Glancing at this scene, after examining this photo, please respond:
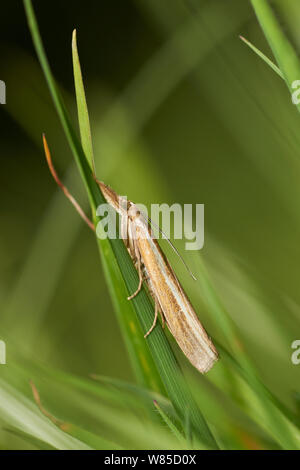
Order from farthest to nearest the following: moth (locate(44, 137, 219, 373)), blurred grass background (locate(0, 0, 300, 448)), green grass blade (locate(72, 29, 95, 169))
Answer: blurred grass background (locate(0, 0, 300, 448)) < moth (locate(44, 137, 219, 373)) < green grass blade (locate(72, 29, 95, 169))

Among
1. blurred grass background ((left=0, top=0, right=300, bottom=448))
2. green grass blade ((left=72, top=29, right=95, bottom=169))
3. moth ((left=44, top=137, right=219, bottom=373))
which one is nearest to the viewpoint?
green grass blade ((left=72, top=29, right=95, bottom=169))

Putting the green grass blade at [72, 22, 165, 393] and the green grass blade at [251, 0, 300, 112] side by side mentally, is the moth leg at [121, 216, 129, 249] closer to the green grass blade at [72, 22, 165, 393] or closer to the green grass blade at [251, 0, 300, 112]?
the green grass blade at [72, 22, 165, 393]

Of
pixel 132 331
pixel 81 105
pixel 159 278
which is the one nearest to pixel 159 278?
pixel 159 278

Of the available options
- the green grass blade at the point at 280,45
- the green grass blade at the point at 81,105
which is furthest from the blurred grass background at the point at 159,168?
the green grass blade at the point at 81,105

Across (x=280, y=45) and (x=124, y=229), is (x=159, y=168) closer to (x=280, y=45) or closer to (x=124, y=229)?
(x=124, y=229)

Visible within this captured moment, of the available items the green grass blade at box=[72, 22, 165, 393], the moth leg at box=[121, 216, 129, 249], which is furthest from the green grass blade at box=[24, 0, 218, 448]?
the moth leg at box=[121, 216, 129, 249]

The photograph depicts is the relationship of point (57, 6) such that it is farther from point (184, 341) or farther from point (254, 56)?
point (184, 341)
